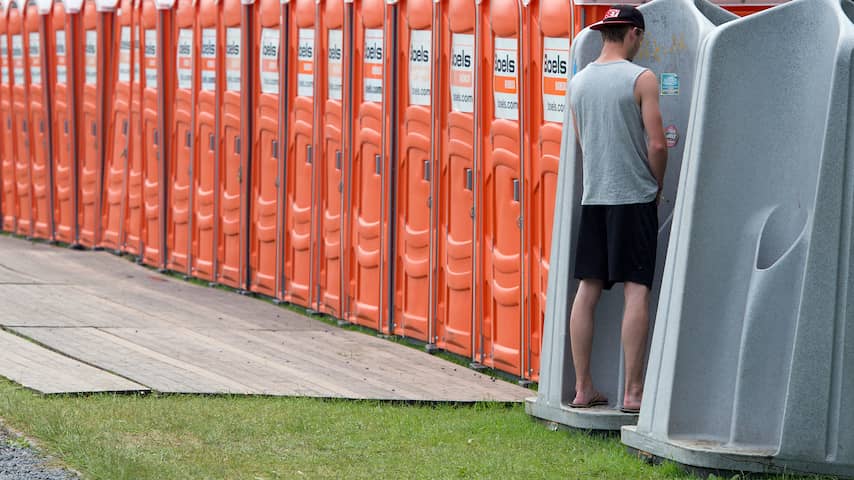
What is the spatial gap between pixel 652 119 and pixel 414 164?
11.8ft

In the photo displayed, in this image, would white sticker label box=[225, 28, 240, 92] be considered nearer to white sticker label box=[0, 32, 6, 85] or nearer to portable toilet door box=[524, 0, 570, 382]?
portable toilet door box=[524, 0, 570, 382]

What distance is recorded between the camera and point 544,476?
604 cm

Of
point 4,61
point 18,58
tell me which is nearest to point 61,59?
point 18,58

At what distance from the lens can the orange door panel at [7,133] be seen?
16328mm

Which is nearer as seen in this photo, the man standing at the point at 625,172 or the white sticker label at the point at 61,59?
the man standing at the point at 625,172

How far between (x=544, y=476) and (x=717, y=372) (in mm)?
777

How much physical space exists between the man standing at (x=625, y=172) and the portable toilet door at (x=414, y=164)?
3.04 metres

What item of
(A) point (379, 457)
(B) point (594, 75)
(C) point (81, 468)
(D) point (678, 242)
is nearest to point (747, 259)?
(D) point (678, 242)

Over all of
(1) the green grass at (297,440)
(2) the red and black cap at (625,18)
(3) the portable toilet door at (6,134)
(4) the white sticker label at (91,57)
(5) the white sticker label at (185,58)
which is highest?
(2) the red and black cap at (625,18)

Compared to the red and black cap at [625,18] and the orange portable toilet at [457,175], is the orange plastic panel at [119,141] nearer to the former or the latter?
the orange portable toilet at [457,175]

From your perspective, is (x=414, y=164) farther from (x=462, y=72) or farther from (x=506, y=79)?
(x=506, y=79)

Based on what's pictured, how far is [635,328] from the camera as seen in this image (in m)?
6.59

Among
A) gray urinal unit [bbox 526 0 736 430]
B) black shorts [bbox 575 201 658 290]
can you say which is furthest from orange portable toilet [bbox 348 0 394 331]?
black shorts [bbox 575 201 658 290]

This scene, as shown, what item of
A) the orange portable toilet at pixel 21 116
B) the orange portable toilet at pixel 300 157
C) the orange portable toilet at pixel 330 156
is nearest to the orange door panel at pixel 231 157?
the orange portable toilet at pixel 300 157
